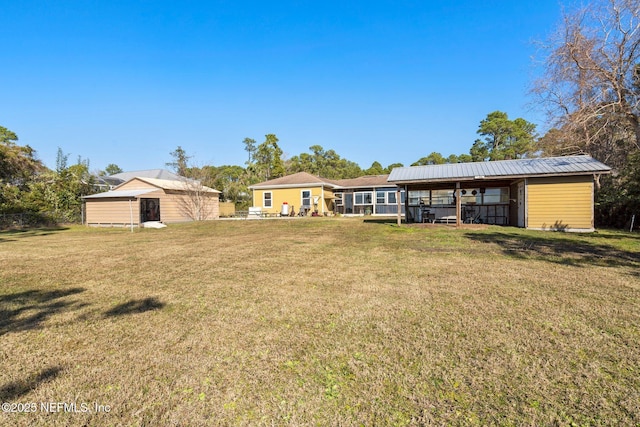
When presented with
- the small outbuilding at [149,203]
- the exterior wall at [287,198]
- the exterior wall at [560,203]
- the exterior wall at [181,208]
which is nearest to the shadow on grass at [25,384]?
the exterior wall at [560,203]

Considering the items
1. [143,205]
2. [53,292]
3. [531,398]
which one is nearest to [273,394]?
[531,398]

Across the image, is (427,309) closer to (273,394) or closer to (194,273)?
(273,394)

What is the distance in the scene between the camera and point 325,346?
295 centimetres

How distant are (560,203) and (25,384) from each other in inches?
633

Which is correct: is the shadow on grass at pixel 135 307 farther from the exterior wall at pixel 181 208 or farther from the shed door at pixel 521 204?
the exterior wall at pixel 181 208

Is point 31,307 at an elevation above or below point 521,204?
below

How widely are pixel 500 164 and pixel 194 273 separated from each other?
46.7 ft

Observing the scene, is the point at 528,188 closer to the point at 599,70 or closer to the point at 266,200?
the point at 599,70

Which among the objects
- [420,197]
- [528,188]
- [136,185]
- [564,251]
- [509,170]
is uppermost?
[136,185]

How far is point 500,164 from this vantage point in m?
14.3

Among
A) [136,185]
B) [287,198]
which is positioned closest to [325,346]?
[287,198]

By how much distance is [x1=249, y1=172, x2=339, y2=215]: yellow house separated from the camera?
23.4m

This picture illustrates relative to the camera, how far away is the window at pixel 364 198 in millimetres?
24266

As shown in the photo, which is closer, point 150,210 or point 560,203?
point 560,203
